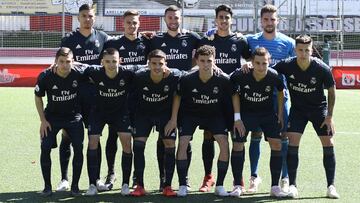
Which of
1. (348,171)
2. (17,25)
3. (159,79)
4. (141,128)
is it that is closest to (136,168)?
(141,128)

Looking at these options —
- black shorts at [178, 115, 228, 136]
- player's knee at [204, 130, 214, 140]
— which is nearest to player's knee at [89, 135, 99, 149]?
black shorts at [178, 115, 228, 136]

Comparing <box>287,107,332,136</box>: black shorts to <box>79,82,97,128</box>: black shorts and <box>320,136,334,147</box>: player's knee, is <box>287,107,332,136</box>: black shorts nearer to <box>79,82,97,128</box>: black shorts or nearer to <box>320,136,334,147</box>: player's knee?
<box>320,136,334,147</box>: player's knee

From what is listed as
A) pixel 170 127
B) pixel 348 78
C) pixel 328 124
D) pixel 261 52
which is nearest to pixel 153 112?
pixel 170 127

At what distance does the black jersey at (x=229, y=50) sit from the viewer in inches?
283

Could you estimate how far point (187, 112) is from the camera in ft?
22.6

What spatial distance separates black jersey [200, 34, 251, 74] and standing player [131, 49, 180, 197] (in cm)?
63

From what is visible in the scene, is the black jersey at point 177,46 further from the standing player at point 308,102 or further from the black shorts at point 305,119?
the black shorts at point 305,119

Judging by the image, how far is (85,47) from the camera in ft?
24.3

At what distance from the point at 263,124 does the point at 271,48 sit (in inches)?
37.1

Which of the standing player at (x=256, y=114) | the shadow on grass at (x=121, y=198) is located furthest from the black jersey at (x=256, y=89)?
the shadow on grass at (x=121, y=198)

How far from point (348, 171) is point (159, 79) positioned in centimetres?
278

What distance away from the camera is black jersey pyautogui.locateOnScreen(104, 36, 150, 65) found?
729cm

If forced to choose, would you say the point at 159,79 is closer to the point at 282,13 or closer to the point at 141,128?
the point at 141,128

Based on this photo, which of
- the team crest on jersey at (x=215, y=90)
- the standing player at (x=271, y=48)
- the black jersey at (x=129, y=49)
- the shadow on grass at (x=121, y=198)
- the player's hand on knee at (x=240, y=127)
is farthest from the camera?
the black jersey at (x=129, y=49)
